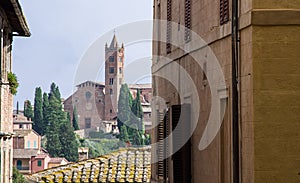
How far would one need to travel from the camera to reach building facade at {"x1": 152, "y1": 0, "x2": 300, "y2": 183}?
9703 millimetres

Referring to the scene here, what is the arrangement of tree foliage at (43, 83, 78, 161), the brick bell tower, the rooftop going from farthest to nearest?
the brick bell tower < tree foliage at (43, 83, 78, 161) < the rooftop

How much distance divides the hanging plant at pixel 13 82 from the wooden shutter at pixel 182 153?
23.3ft

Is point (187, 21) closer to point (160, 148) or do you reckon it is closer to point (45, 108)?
point (160, 148)

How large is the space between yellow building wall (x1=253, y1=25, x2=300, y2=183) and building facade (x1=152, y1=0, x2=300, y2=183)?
0.04 feet

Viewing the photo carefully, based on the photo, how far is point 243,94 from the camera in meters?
10.2

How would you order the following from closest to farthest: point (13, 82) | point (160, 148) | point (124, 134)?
point (160, 148) < point (13, 82) < point (124, 134)

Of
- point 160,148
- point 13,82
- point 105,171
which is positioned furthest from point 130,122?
point 160,148

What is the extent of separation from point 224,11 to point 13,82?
10.5m

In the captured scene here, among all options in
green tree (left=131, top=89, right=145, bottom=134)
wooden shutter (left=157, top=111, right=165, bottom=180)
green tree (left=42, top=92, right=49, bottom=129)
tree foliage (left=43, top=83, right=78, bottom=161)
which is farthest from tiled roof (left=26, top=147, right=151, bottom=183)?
green tree (left=42, top=92, right=49, bottom=129)

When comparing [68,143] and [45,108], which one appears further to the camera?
[45,108]

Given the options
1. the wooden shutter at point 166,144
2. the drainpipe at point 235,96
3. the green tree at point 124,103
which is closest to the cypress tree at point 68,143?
the green tree at point 124,103

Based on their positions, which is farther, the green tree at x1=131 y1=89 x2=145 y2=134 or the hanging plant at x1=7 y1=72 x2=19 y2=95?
the green tree at x1=131 y1=89 x2=145 y2=134

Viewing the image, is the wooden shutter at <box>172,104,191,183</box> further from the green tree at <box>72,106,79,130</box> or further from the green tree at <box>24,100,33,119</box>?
the green tree at <box>72,106,79,130</box>

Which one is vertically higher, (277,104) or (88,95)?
(88,95)
